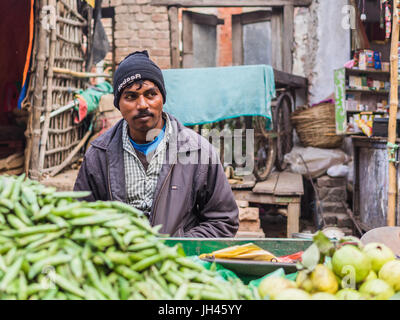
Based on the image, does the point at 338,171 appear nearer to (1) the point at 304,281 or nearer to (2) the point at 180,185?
(2) the point at 180,185

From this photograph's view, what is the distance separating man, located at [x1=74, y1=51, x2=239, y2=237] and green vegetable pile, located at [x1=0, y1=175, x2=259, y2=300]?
0.97 meters

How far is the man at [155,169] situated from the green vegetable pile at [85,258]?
3.18 ft

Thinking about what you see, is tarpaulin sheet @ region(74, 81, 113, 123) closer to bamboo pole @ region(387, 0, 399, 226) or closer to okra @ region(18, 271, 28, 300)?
bamboo pole @ region(387, 0, 399, 226)

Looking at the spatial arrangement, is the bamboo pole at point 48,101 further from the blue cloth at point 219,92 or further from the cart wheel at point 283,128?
the cart wheel at point 283,128

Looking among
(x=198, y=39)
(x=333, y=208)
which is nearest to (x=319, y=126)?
(x=333, y=208)

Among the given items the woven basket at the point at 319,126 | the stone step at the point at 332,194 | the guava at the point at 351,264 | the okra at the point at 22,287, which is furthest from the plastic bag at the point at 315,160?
the okra at the point at 22,287

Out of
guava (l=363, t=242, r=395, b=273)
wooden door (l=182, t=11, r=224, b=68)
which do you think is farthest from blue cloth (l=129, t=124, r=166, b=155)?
wooden door (l=182, t=11, r=224, b=68)

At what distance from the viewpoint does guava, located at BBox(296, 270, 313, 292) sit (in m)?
1.39

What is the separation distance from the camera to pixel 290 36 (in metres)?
8.46

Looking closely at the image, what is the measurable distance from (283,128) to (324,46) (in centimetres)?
208

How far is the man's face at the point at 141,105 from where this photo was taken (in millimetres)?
2467

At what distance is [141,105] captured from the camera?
2.45m

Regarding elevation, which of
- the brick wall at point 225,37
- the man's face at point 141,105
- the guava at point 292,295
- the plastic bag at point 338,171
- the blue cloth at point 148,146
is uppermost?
the brick wall at point 225,37

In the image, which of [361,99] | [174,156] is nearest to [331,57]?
[361,99]
